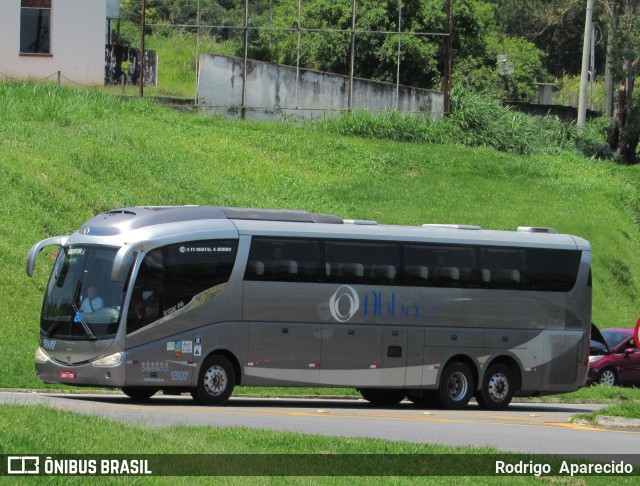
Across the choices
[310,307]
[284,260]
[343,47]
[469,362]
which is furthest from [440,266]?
[343,47]

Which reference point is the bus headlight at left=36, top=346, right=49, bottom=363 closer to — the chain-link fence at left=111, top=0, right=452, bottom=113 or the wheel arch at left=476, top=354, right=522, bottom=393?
the wheel arch at left=476, top=354, right=522, bottom=393

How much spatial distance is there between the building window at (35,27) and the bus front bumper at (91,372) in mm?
28050

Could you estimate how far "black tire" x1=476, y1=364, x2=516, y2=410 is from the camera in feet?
75.9

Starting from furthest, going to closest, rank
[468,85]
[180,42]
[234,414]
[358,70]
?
[468,85], [180,42], [358,70], [234,414]

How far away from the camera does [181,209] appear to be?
67.6ft

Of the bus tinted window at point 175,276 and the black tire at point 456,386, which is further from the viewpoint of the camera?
the black tire at point 456,386

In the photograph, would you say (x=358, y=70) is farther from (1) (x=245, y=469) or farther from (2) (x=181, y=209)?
(1) (x=245, y=469)

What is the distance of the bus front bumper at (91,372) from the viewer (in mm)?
19141

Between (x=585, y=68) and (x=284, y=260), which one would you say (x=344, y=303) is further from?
(x=585, y=68)

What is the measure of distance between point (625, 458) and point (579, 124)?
43487 millimetres

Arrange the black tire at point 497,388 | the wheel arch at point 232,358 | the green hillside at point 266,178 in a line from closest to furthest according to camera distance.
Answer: the wheel arch at point 232,358, the black tire at point 497,388, the green hillside at point 266,178

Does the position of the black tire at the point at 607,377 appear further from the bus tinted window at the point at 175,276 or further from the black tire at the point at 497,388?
the bus tinted window at the point at 175,276

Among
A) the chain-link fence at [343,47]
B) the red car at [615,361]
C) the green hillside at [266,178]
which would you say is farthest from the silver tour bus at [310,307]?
the chain-link fence at [343,47]

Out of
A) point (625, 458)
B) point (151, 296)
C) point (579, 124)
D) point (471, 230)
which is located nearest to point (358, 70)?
point (579, 124)
